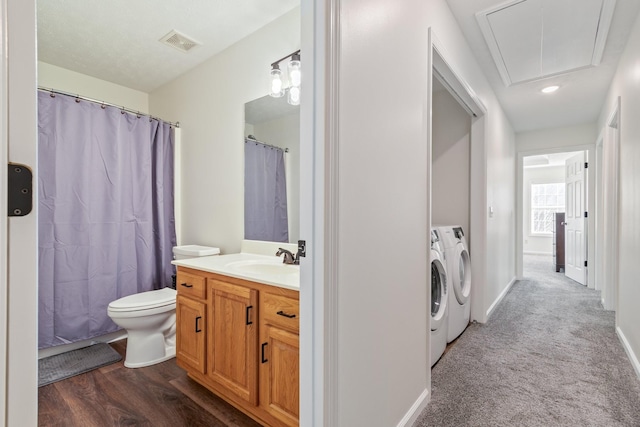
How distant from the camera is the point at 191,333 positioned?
1.92 metres

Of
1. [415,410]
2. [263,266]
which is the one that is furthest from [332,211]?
[415,410]

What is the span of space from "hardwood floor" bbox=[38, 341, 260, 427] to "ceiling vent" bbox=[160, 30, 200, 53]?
2536mm

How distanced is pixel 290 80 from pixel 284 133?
1.23 feet

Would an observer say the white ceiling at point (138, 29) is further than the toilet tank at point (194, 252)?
No

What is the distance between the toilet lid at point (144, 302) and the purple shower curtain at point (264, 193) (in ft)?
2.39

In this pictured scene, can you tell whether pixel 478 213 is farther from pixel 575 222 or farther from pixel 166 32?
pixel 575 222

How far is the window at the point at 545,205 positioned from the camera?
8.05 meters

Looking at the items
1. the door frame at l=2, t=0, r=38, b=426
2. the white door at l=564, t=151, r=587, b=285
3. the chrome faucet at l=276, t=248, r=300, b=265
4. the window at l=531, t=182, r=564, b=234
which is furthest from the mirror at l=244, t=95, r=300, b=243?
the window at l=531, t=182, r=564, b=234

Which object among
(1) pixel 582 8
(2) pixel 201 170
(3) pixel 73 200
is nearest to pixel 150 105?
(2) pixel 201 170

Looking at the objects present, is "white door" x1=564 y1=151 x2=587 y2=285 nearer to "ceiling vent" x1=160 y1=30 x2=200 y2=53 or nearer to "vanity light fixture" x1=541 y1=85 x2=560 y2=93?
"vanity light fixture" x1=541 y1=85 x2=560 y2=93

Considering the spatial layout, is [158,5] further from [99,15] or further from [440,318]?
[440,318]

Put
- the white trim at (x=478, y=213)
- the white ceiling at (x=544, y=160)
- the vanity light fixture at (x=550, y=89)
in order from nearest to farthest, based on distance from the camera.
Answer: the white trim at (x=478, y=213) < the vanity light fixture at (x=550, y=89) < the white ceiling at (x=544, y=160)

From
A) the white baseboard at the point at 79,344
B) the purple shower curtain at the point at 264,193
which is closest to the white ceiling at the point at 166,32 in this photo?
the purple shower curtain at the point at 264,193

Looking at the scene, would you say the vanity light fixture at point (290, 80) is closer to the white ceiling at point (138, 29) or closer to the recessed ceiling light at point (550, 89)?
the white ceiling at point (138, 29)
